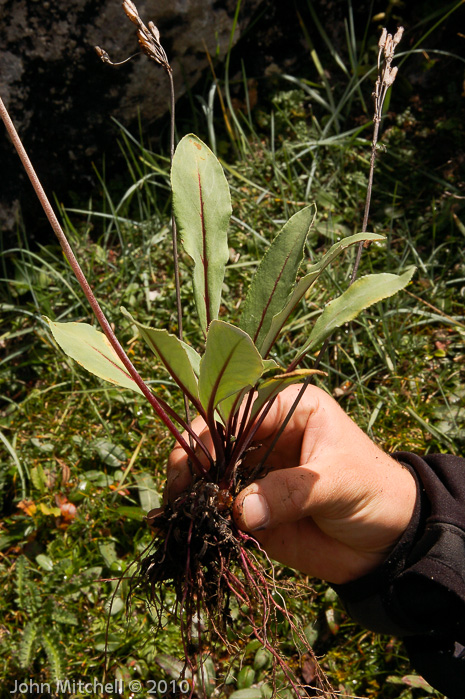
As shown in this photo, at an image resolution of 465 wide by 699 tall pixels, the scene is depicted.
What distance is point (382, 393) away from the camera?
202 centimetres

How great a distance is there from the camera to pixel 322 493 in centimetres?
122

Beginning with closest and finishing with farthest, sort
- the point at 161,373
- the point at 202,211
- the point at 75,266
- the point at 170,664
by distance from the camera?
1. the point at 75,266
2. the point at 202,211
3. the point at 170,664
4. the point at 161,373

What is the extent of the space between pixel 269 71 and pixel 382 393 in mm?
1575

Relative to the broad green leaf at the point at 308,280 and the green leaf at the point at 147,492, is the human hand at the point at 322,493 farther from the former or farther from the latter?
the green leaf at the point at 147,492

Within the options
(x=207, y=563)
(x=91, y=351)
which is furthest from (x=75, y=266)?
(x=207, y=563)

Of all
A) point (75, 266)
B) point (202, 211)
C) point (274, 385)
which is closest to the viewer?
point (75, 266)

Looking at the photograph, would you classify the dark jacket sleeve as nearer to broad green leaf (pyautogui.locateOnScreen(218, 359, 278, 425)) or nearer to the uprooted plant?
the uprooted plant

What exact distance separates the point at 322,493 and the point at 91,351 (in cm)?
57

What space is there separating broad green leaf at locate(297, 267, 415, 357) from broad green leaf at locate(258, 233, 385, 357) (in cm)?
6

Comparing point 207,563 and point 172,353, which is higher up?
point 172,353

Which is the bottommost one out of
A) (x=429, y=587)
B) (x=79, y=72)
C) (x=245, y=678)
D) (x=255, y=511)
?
(x=245, y=678)

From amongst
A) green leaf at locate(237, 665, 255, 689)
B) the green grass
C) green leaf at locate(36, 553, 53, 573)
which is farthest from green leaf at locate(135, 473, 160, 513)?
green leaf at locate(237, 665, 255, 689)

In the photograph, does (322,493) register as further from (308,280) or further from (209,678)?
(209,678)

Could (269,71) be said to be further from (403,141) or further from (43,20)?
(43,20)
